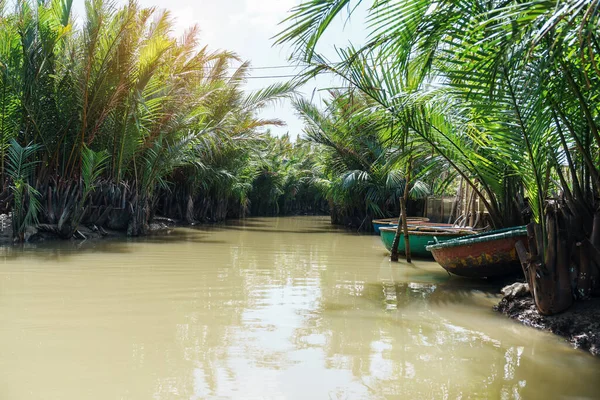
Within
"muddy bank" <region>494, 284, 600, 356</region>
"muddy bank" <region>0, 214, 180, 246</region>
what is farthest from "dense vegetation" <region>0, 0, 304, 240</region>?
"muddy bank" <region>494, 284, 600, 356</region>

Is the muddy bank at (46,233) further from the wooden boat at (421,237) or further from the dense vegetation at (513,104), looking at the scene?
the dense vegetation at (513,104)

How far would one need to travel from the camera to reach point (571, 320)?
445 centimetres

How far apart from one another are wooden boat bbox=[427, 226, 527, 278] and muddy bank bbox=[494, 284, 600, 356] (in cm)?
98

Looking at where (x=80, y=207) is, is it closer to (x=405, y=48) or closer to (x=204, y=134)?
(x=204, y=134)

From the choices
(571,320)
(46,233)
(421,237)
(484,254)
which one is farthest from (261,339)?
(46,233)

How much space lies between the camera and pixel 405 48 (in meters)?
3.97

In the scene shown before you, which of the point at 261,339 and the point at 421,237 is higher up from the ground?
the point at 421,237

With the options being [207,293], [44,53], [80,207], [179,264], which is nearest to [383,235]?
[179,264]

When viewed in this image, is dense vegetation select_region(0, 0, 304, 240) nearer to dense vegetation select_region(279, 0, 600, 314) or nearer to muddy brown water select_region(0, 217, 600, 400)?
muddy brown water select_region(0, 217, 600, 400)

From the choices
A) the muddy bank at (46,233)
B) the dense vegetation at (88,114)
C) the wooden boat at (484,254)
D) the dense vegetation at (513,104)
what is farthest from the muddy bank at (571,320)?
the muddy bank at (46,233)

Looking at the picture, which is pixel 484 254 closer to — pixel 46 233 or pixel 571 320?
pixel 571 320

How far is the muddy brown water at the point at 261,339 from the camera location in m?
3.14

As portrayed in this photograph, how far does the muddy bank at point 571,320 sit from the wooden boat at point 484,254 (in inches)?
38.6

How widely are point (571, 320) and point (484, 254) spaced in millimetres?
1960
